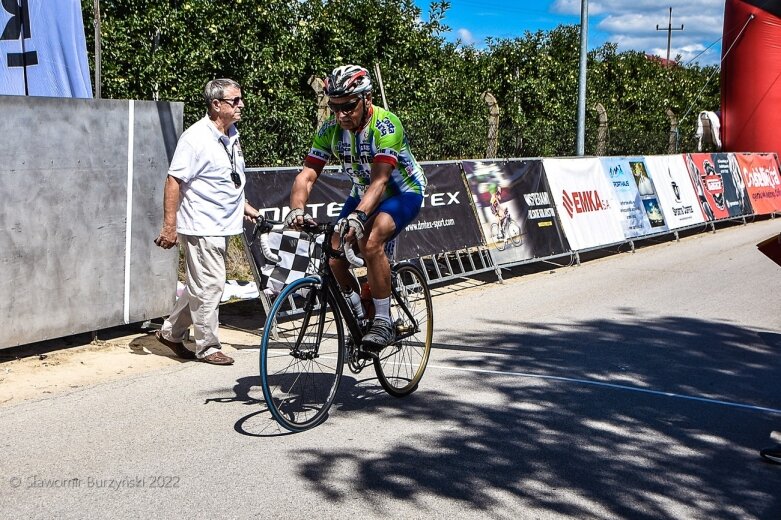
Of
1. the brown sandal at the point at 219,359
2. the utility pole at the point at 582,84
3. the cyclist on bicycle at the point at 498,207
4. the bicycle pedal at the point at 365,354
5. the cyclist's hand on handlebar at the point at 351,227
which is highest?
the utility pole at the point at 582,84

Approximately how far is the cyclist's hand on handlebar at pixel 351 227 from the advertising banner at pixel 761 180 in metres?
16.5

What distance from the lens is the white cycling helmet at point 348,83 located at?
538cm

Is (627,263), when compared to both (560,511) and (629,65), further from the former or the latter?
(629,65)

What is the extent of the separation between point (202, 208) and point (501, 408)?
275 cm

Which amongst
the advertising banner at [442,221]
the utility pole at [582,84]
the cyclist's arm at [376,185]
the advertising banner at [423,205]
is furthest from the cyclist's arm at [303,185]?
the utility pole at [582,84]

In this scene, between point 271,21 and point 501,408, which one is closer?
point 501,408

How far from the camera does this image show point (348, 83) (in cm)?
538

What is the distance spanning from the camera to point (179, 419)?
5672 mm

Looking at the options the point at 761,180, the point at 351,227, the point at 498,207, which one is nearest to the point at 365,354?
the point at 351,227

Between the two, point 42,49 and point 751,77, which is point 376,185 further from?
point 751,77

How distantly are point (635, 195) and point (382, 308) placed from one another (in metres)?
10.2

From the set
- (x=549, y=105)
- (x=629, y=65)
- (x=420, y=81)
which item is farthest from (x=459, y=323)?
(x=629, y=65)

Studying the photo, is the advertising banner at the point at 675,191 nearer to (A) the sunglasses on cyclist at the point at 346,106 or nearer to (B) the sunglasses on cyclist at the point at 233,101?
(B) the sunglasses on cyclist at the point at 233,101

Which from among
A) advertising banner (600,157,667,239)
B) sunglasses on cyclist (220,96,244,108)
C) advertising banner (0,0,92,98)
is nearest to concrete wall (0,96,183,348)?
advertising banner (0,0,92,98)
